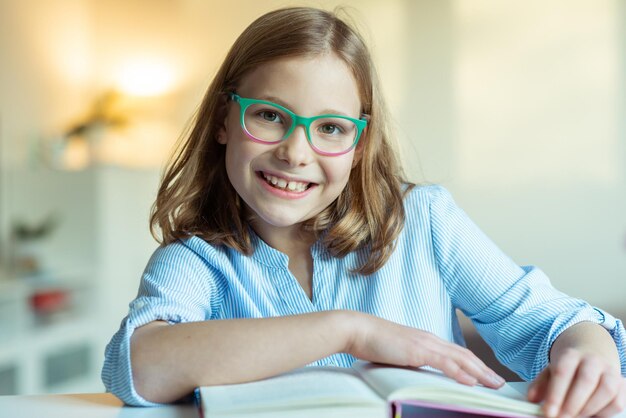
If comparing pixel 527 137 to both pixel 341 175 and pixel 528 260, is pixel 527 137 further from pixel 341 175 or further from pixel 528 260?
pixel 341 175

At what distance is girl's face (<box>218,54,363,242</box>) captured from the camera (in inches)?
42.8

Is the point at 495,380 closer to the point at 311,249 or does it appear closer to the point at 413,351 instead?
the point at 413,351

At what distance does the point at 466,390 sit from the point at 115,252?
4.06 m

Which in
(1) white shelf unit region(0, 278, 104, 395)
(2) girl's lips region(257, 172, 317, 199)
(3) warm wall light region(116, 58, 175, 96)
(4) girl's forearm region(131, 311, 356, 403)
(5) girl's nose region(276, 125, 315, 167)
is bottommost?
(1) white shelf unit region(0, 278, 104, 395)

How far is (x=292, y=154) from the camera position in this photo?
1083 mm

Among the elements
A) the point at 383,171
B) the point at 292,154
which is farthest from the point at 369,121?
the point at 292,154

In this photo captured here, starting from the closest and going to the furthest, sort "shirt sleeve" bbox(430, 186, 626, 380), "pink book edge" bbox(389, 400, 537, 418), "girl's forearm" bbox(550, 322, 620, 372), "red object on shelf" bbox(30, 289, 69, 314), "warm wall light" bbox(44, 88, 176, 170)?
1. "pink book edge" bbox(389, 400, 537, 418)
2. "girl's forearm" bbox(550, 322, 620, 372)
3. "shirt sleeve" bbox(430, 186, 626, 380)
4. "red object on shelf" bbox(30, 289, 69, 314)
5. "warm wall light" bbox(44, 88, 176, 170)

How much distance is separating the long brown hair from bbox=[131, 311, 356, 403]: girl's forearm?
0.34 meters

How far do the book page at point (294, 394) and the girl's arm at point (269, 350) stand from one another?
0.8 inches

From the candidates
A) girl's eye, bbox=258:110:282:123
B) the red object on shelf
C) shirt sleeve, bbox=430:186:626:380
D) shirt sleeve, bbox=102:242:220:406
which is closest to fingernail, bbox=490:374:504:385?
shirt sleeve, bbox=430:186:626:380

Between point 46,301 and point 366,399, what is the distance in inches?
151

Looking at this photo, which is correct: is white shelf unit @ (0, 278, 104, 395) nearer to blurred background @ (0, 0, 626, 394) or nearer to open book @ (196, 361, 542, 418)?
blurred background @ (0, 0, 626, 394)

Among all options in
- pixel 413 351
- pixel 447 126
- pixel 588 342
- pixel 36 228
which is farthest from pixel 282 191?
pixel 447 126

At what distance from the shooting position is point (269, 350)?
855mm
